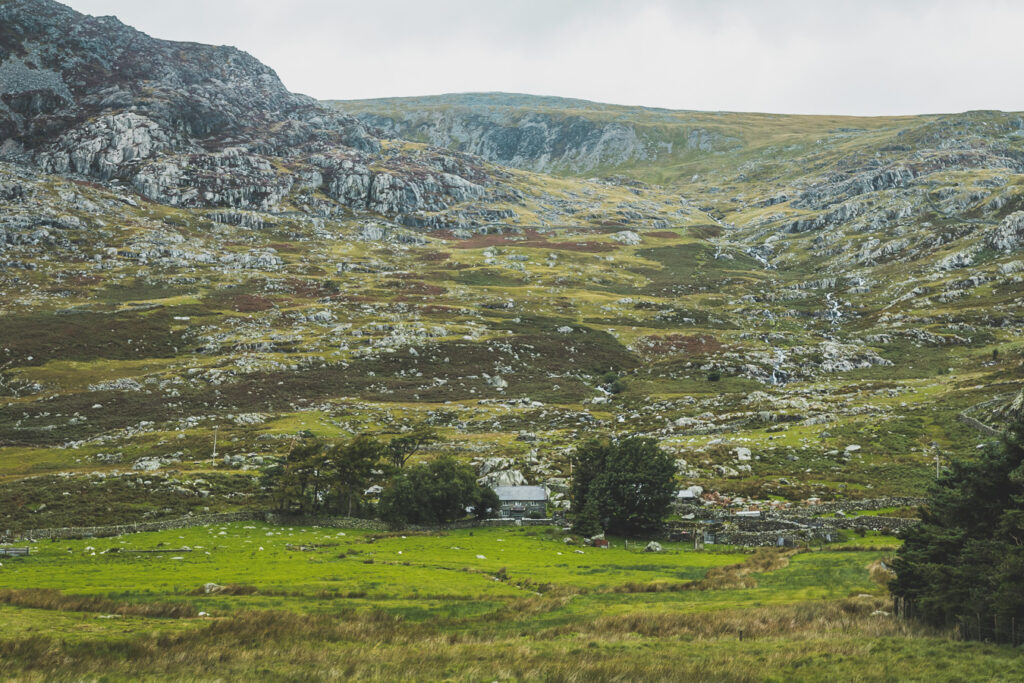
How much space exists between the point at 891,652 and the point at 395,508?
4014 cm

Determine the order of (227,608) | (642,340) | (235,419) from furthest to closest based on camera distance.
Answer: (642,340)
(235,419)
(227,608)

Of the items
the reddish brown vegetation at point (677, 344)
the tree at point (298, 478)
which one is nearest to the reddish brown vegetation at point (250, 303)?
the reddish brown vegetation at point (677, 344)

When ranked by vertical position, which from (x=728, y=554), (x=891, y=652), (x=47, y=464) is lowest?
(x=47, y=464)

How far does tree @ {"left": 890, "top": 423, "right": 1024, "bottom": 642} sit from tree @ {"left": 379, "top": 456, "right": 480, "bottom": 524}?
36.0 m

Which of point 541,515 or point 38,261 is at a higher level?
point 38,261

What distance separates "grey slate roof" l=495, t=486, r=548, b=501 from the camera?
58688 millimetres

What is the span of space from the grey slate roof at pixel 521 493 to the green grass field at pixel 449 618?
18.2 metres

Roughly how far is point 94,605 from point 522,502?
40186 millimetres

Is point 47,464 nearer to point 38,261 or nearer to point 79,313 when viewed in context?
point 79,313

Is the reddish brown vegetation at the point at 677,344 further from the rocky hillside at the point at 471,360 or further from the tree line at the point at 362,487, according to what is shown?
the tree line at the point at 362,487

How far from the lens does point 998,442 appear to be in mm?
23969

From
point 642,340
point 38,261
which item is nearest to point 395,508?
point 642,340

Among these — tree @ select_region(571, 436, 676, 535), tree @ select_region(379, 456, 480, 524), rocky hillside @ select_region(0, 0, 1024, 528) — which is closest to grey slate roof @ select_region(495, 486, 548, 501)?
rocky hillside @ select_region(0, 0, 1024, 528)

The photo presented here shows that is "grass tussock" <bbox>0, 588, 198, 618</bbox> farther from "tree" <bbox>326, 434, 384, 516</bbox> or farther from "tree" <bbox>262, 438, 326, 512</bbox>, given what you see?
"tree" <bbox>326, 434, 384, 516</bbox>
